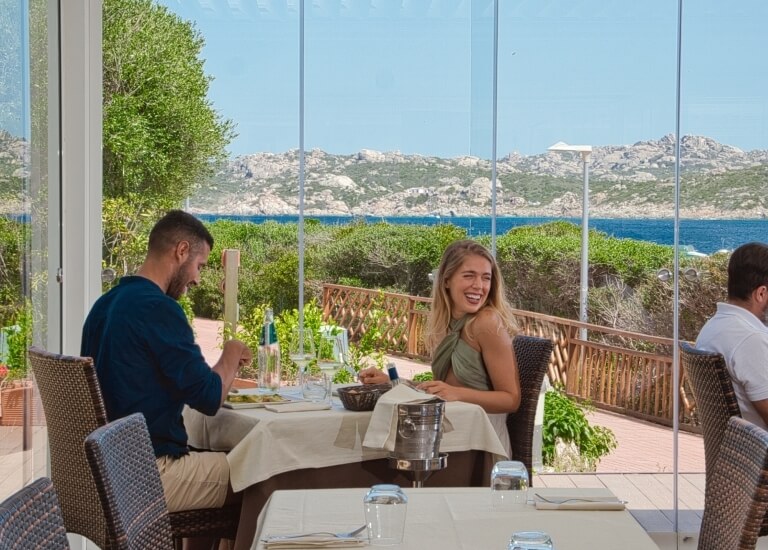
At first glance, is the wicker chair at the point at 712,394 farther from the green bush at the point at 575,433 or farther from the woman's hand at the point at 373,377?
the green bush at the point at 575,433

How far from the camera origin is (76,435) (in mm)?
3330

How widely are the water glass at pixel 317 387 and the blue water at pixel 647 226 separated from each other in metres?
1.75

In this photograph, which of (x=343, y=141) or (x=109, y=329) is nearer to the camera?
(x=109, y=329)

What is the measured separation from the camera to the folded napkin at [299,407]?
148 inches

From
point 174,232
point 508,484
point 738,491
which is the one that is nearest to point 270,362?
A: point 174,232

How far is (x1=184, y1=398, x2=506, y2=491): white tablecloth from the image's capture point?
3527mm

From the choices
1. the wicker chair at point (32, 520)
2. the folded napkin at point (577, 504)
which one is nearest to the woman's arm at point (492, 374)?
the folded napkin at point (577, 504)

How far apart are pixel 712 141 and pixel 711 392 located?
2221 mm

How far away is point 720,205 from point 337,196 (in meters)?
1.99

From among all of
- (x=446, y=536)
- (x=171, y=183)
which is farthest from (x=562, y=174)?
(x=446, y=536)

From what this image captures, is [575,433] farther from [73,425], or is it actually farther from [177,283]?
[73,425]

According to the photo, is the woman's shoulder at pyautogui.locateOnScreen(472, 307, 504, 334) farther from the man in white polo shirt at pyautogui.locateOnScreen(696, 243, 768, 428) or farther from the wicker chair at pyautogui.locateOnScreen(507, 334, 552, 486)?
the man in white polo shirt at pyautogui.locateOnScreen(696, 243, 768, 428)

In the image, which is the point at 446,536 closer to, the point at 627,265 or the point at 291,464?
the point at 291,464

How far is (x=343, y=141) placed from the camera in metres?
5.61
